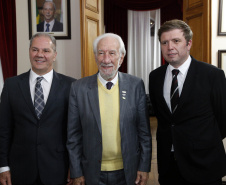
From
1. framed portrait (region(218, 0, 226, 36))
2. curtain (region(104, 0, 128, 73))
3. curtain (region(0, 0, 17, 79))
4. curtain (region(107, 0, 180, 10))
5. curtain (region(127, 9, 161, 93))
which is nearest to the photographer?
framed portrait (region(218, 0, 226, 36))

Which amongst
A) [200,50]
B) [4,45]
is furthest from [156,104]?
[4,45]

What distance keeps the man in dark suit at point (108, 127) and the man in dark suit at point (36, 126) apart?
13cm

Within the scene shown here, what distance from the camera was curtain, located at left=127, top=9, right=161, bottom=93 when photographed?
7797 mm

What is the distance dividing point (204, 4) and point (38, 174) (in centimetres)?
262

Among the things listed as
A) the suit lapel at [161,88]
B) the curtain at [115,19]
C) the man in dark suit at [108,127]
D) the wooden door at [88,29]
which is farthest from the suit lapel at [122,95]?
the curtain at [115,19]

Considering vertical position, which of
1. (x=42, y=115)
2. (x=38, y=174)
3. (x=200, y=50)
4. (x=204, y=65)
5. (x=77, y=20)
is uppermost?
(x=77, y=20)

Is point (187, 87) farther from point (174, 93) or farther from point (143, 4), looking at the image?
point (143, 4)

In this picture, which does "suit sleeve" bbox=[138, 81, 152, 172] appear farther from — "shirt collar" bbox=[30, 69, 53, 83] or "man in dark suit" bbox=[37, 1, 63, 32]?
"man in dark suit" bbox=[37, 1, 63, 32]

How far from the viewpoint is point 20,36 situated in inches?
144

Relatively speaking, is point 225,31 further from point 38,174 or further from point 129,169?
point 38,174

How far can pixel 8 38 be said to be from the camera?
359 centimetres

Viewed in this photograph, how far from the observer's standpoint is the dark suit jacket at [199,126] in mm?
1723

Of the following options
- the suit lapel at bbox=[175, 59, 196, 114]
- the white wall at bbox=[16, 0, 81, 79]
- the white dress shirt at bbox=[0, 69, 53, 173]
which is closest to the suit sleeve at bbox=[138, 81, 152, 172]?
the suit lapel at bbox=[175, 59, 196, 114]

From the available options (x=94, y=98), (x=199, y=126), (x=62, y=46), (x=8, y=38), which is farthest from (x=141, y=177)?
(x=8, y=38)
